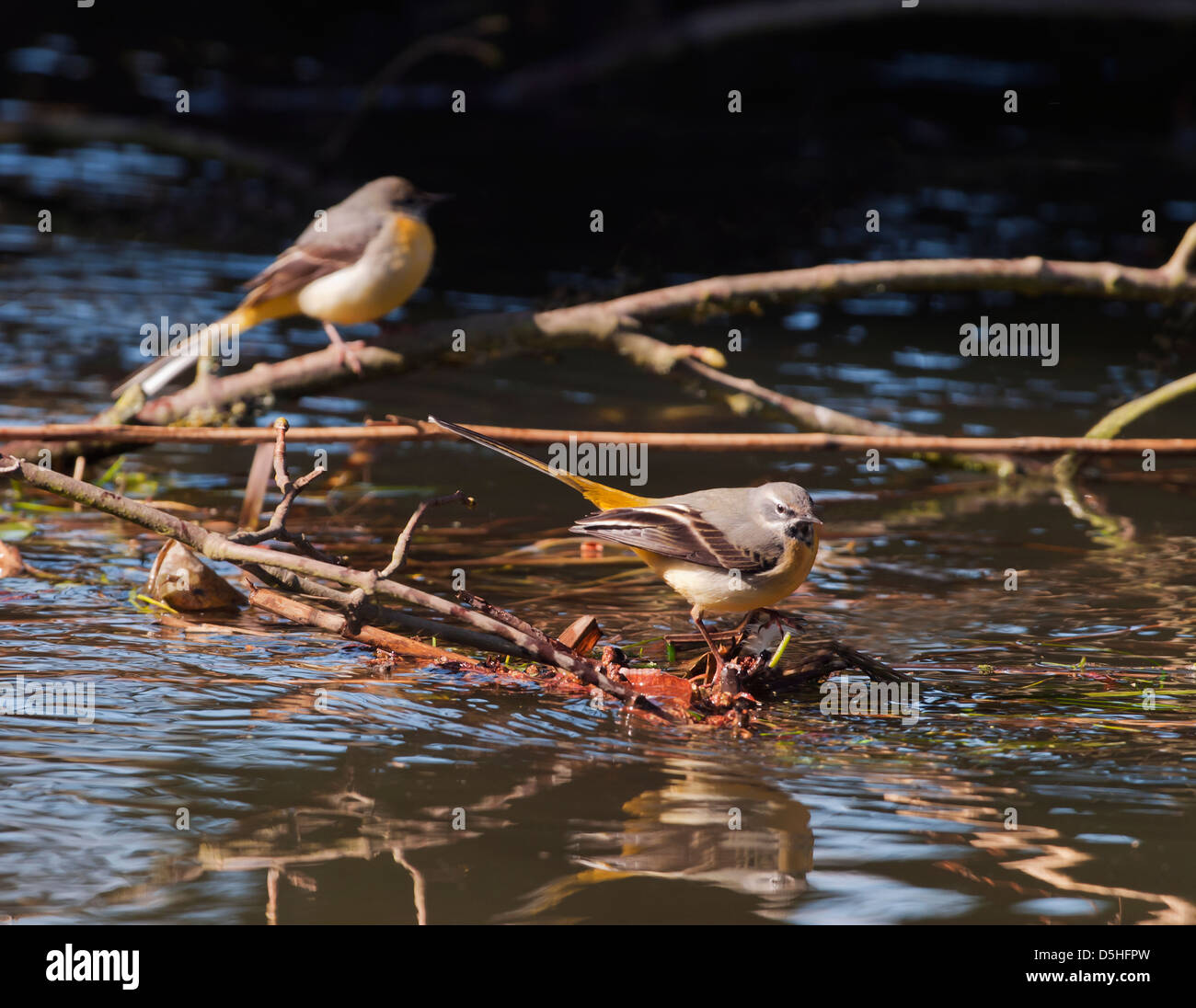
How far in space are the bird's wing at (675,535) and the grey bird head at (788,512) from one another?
0.07 metres

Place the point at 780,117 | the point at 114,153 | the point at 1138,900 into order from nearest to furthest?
the point at 1138,900 < the point at 114,153 < the point at 780,117

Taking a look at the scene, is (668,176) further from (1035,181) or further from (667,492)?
(667,492)

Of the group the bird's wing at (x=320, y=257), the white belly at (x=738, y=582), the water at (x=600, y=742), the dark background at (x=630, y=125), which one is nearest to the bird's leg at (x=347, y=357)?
the bird's wing at (x=320, y=257)

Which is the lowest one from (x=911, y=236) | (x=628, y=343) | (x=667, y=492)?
(x=667, y=492)

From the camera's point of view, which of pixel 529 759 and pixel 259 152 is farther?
pixel 259 152

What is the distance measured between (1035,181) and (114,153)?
9885mm

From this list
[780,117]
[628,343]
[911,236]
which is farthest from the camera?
[780,117]

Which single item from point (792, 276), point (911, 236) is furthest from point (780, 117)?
point (792, 276)

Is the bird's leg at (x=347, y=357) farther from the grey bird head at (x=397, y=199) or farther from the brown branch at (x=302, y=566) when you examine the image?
the brown branch at (x=302, y=566)

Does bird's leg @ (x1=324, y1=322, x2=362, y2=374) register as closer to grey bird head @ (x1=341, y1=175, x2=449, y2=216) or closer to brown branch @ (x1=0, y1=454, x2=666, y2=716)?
grey bird head @ (x1=341, y1=175, x2=449, y2=216)

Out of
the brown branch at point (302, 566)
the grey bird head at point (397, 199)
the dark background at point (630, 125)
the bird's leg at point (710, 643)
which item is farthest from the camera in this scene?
the dark background at point (630, 125)

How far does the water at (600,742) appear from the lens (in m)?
3.19

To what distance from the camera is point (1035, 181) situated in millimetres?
16250

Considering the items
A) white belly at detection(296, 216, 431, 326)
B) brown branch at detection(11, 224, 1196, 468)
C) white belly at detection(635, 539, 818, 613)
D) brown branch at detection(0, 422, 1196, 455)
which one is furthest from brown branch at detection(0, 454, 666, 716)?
white belly at detection(296, 216, 431, 326)
